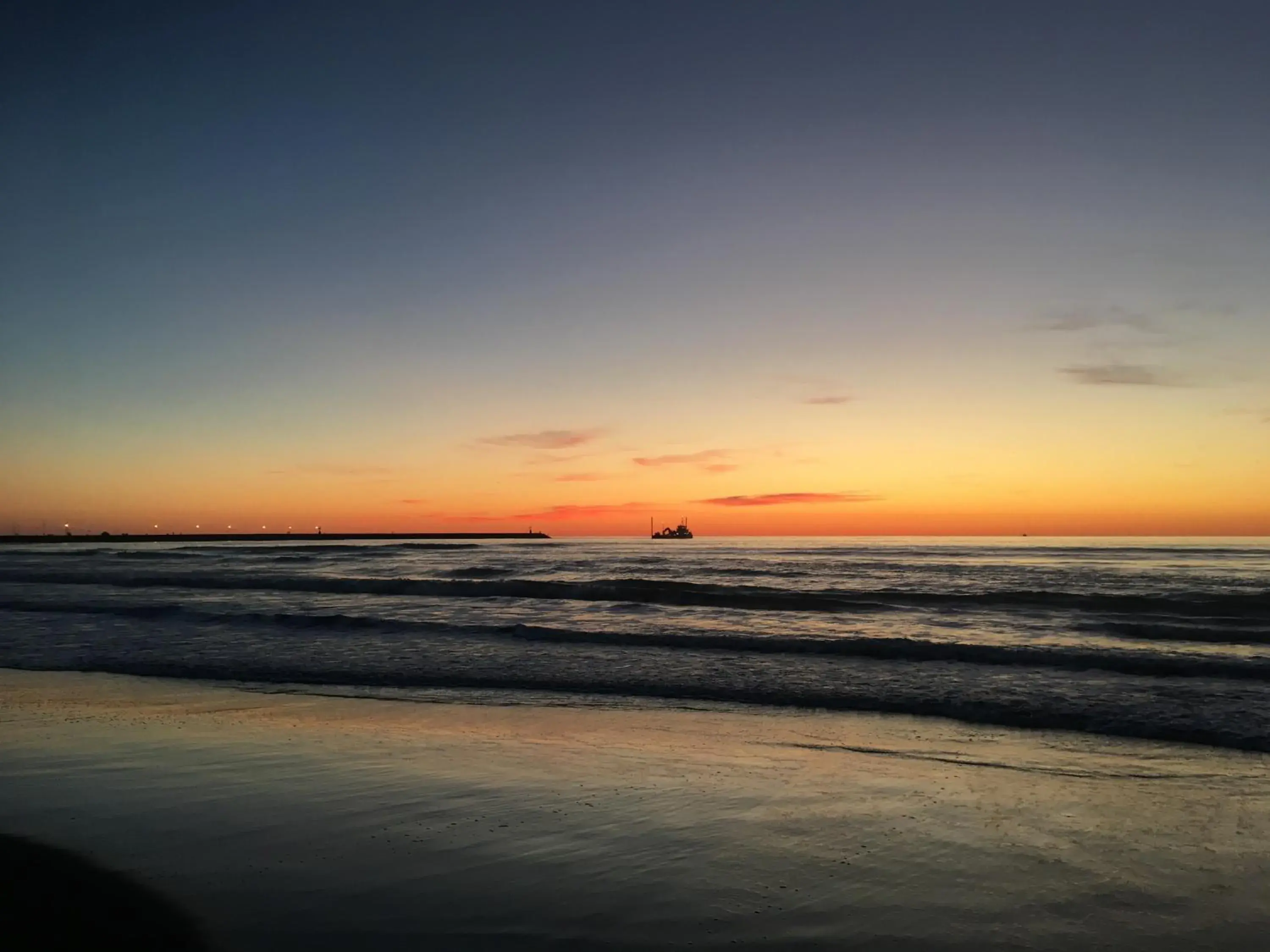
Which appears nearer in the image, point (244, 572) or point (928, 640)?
point (928, 640)

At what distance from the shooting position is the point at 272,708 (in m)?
11.6

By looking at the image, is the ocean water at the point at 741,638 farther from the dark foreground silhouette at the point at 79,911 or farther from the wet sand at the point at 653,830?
the dark foreground silhouette at the point at 79,911

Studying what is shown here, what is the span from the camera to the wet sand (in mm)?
4844

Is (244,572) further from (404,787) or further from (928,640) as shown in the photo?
(404,787)

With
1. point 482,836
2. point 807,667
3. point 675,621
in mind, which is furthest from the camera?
point 675,621

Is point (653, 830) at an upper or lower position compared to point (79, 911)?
lower

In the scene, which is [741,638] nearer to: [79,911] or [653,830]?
[653,830]

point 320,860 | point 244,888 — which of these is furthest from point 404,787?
point 244,888

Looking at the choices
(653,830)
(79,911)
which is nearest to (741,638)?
(653,830)

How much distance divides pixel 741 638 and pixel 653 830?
13187 millimetres

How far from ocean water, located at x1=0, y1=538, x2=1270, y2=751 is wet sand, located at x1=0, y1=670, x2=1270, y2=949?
2.52 meters

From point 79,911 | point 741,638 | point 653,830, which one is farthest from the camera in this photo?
point 741,638

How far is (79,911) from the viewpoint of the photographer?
16.0 feet

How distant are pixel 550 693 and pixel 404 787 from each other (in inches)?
221
